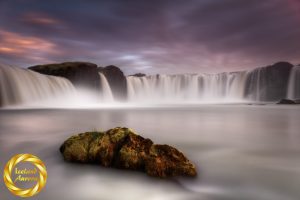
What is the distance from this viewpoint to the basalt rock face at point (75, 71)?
37.6 metres

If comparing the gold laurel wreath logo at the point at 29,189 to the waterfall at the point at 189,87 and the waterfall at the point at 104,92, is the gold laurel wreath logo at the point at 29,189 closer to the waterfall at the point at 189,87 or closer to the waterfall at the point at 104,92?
the waterfall at the point at 104,92

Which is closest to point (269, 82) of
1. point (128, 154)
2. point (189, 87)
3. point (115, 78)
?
point (189, 87)

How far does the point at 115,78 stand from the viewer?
50.3 meters

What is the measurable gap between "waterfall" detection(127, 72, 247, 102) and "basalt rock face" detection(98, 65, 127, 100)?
4.52 m

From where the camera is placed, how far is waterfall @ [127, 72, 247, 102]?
5666 centimetres

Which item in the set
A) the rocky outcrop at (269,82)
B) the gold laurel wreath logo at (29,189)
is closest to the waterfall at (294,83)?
the rocky outcrop at (269,82)

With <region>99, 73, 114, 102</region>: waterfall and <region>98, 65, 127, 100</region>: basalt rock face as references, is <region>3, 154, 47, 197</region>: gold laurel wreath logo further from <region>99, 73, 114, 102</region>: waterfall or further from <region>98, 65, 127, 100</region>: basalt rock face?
<region>98, 65, 127, 100</region>: basalt rock face

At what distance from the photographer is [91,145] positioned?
452cm

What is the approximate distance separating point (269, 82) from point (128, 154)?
57949 millimetres

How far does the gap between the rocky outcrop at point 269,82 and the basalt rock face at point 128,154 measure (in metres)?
56.8

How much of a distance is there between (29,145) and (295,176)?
679cm

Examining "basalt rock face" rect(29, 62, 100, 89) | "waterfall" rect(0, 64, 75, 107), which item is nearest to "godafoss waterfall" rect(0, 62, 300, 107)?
"basalt rock face" rect(29, 62, 100, 89)

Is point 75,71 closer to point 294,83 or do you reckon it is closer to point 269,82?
point 269,82

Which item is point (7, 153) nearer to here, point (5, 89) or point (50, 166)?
point (50, 166)
